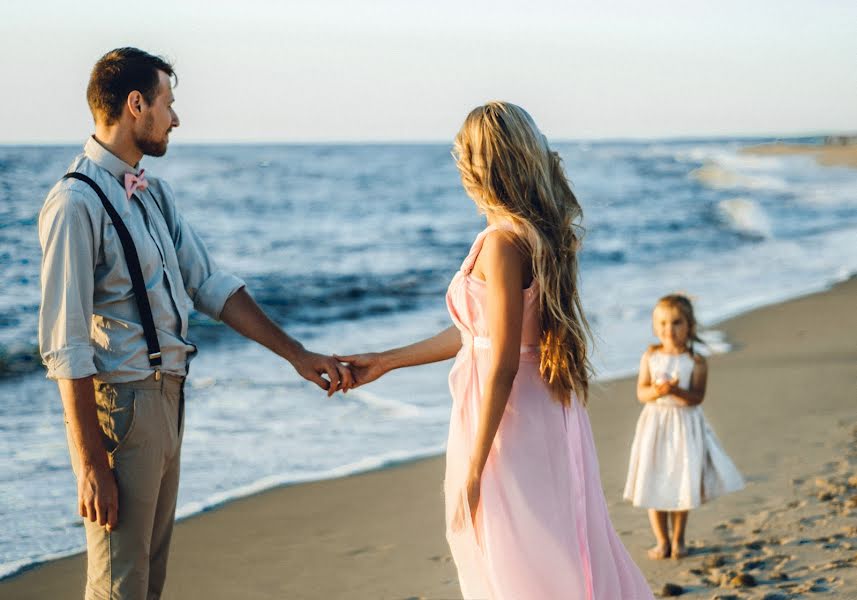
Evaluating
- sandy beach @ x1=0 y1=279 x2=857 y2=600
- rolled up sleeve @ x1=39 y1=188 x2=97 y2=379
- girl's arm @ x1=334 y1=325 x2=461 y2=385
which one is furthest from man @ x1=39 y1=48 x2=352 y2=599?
sandy beach @ x1=0 y1=279 x2=857 y2=600

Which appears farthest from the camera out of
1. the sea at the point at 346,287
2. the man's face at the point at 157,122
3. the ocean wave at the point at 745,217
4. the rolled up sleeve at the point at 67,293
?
the ocean wave at the point at 745,217

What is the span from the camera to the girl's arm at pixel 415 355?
369 centimetres

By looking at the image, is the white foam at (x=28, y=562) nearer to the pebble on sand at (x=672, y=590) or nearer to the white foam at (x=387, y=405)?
the pebble on sand at (x=672, y=590)

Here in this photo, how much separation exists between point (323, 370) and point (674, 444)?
6.07ft

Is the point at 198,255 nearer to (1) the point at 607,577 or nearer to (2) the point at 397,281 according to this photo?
(1) the point at 607,577

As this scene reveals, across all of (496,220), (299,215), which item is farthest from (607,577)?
(299,215)

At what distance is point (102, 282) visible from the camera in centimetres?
299

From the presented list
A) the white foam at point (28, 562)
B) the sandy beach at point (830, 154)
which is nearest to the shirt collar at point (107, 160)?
the white foam at point (28, 562)

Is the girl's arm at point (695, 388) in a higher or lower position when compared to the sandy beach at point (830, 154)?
lower

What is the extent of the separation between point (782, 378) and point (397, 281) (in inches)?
349

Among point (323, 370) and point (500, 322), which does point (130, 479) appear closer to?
point (500, 322)

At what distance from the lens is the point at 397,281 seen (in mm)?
16469

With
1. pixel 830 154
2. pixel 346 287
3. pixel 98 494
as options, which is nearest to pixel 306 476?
pixel 98 494

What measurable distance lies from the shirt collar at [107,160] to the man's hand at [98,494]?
0.88 meters
